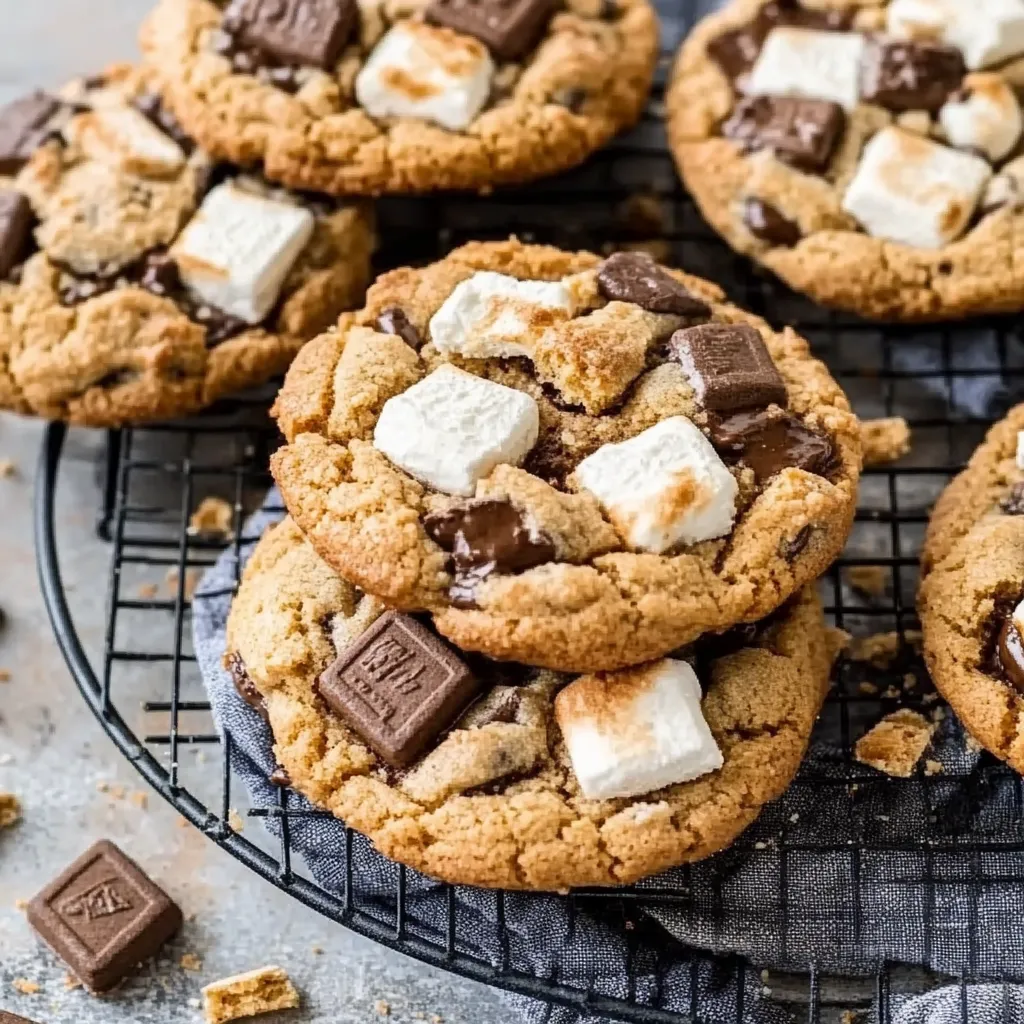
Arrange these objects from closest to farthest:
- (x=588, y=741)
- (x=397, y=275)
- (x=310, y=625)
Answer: (x=588, y=741)
(x=310, y=625)
(x=397, y=275)

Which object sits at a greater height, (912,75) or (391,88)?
(391,88)

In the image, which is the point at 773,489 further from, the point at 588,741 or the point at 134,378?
the point at 134,378

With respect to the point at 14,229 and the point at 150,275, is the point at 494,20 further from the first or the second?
the point at 14,229

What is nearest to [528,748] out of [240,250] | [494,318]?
[494,318]

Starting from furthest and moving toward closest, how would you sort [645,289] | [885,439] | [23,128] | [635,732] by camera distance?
[23,128] < [885,439] < [645,289] < [635,732]

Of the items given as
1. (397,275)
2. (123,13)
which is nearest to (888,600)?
(397,275)

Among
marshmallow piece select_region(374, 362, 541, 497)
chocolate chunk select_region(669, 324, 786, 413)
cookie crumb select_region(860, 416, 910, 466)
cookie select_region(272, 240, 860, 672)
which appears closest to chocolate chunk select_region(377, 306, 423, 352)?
cookie select_region(272, 240, 860, 672)

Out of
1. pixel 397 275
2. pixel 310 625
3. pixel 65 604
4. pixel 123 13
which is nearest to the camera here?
pixel 310 625
